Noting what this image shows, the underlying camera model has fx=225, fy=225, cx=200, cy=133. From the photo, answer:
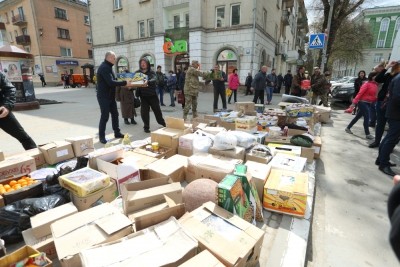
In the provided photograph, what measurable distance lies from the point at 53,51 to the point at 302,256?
123 ft

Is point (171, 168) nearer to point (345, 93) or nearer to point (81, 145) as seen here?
point (81, 145)

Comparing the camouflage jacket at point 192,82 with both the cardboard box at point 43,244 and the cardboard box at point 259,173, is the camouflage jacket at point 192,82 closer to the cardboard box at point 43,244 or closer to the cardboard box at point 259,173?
the cardboard box at point 259,173

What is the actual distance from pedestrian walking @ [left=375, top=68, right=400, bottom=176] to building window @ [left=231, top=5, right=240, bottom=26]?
1390 centimetres

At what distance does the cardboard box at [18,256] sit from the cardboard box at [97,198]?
708 mm

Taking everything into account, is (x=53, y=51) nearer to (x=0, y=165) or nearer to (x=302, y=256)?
(x=0, y=165)

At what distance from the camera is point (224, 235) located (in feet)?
5.52

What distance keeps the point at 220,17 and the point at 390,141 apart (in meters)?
15.0

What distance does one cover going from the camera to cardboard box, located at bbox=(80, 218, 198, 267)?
1.36m

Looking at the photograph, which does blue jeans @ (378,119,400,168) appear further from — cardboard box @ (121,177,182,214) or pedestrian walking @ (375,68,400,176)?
cardboard box @ (121,177,182,214)

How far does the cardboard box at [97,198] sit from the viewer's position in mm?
2250

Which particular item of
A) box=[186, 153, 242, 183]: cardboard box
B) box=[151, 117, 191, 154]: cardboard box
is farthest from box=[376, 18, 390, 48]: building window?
box=[186, 153, 242, 183]: cardboard box

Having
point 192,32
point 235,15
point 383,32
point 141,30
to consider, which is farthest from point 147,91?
point 383,32

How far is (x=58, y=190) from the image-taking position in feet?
8.17

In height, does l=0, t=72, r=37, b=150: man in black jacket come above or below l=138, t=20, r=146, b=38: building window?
below
